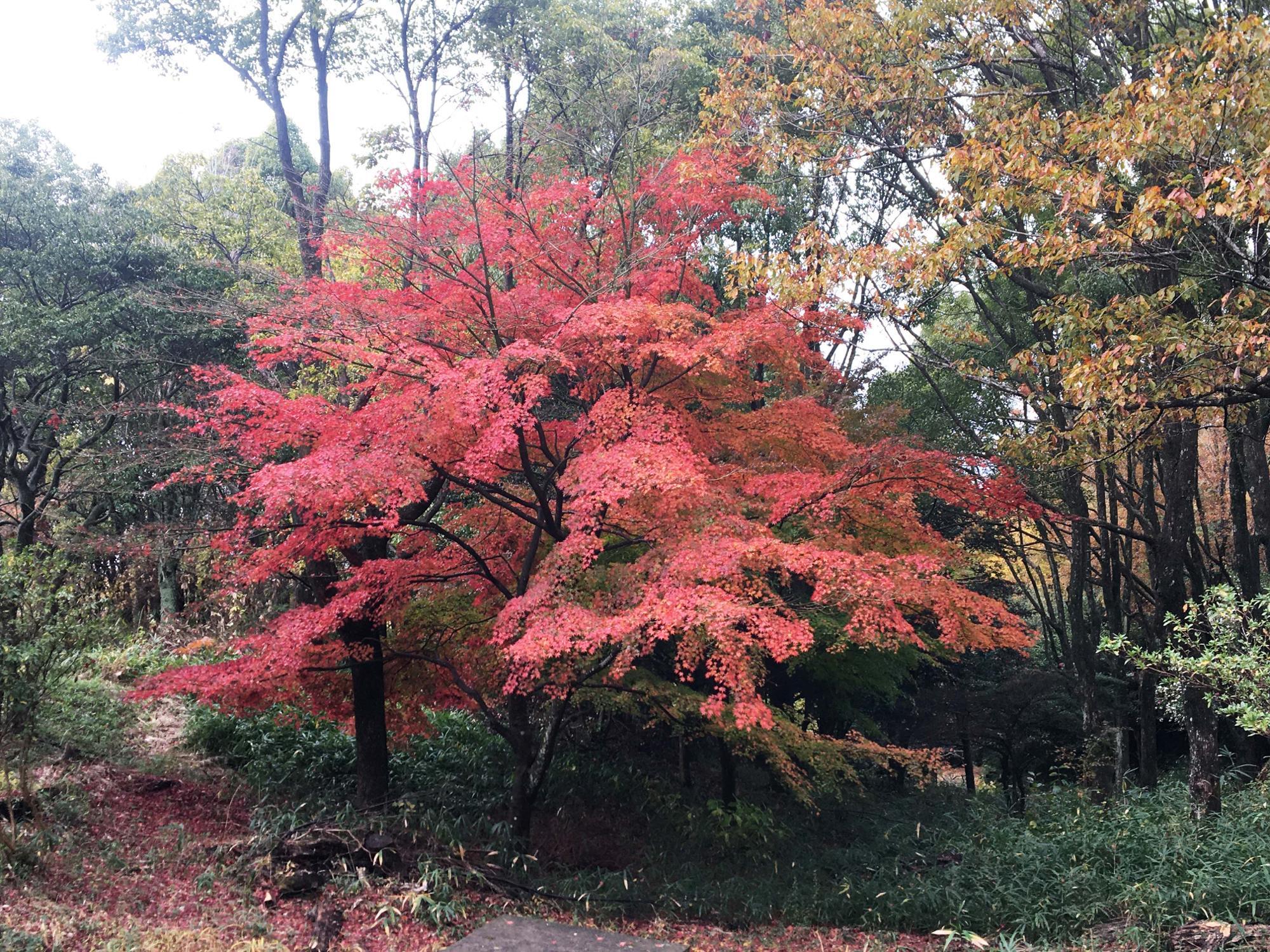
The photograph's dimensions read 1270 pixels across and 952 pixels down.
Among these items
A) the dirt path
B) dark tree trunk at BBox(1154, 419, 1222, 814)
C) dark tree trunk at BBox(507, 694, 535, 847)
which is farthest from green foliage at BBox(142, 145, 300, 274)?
dark tree trunk at BBox(1154, 419, 1222, 814)

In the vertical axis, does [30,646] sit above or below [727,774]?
above

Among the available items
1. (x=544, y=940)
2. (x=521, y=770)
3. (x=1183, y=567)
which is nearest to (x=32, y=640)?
(x=544, y=940)

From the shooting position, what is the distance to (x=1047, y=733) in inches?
648

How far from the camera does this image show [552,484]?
8844mm

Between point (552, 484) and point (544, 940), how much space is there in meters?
4.23

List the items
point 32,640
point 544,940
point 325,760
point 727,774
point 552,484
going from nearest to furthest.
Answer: point 32,640
point 544,940
point 552,484
point 325,760
point 727,774

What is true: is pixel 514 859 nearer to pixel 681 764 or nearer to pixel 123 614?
pixel 681 764

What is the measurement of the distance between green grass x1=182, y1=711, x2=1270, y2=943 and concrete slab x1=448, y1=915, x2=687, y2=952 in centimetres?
111

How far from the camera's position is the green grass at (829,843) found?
663cm

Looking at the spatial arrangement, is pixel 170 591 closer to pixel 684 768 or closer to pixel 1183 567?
pixel 684 768

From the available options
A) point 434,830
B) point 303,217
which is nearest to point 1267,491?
point 434,830

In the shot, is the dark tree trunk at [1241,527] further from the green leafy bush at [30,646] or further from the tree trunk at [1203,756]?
the green leafy bush at [30,646]

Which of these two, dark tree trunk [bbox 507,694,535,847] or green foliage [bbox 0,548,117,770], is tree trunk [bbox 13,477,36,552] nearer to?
green foliage [bbox 0,548,117,770]

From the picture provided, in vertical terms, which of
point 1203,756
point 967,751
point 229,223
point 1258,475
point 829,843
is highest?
point 229,223
